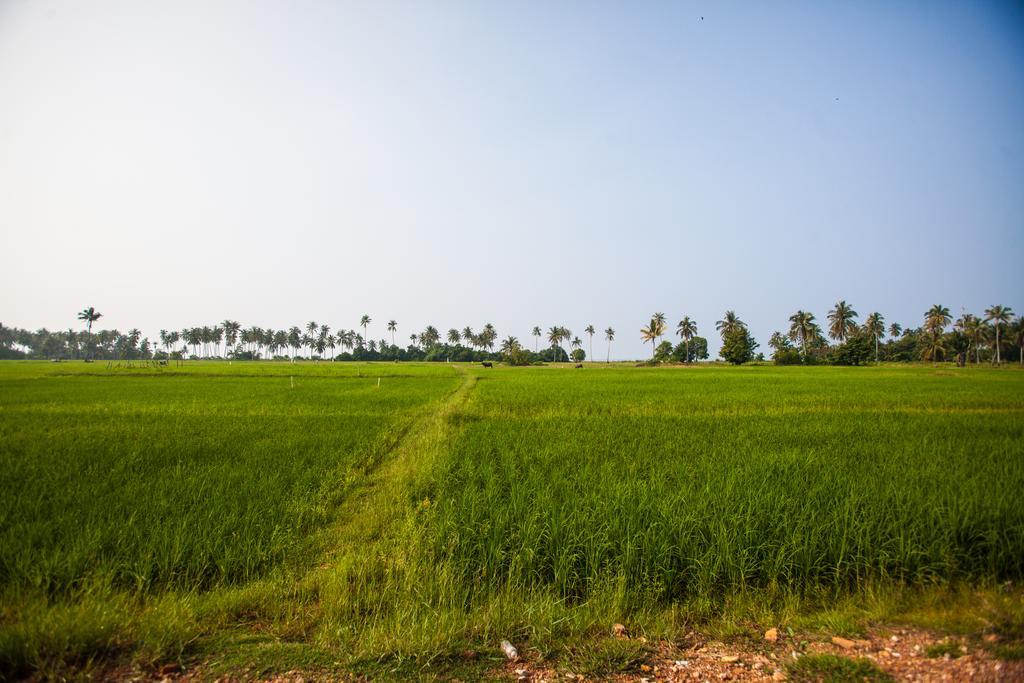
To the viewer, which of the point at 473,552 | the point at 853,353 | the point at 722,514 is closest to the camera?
the point at 473,552

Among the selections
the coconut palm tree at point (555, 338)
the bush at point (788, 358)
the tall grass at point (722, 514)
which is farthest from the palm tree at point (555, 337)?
the tall grass at point (722, 514)

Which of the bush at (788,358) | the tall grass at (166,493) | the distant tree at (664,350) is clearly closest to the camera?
the tall grass at (166,493)

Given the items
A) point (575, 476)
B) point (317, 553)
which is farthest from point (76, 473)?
point (575, 476)

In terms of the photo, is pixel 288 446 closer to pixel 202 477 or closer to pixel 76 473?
pixel 202 477

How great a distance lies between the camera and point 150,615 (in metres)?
3.51

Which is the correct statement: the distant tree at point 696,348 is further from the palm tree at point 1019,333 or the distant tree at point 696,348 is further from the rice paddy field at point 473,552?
the rice paddy field at point 473,552

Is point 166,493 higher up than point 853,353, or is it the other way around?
point 853,353

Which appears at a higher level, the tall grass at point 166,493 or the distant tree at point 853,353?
the distant tree at point 853,353

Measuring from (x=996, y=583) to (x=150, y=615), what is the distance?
25.8 ft

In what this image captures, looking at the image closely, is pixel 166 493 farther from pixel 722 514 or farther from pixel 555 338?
pixel 555 338

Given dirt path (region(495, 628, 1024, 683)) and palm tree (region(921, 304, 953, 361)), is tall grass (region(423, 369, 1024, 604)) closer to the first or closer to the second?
dirt path (region(495, 628, 1024, 683))

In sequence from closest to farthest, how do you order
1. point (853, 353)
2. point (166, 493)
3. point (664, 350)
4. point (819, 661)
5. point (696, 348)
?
1. point (819, 661)
2. point (166, 493)
3. point (853, 353)
4. point (664, 350)
5. point (696, 348)

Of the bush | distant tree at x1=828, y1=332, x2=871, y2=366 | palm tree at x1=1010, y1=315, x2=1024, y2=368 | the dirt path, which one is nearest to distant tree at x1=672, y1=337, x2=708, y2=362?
the bush

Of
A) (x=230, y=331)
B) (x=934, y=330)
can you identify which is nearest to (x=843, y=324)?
(x=934, y=330)
